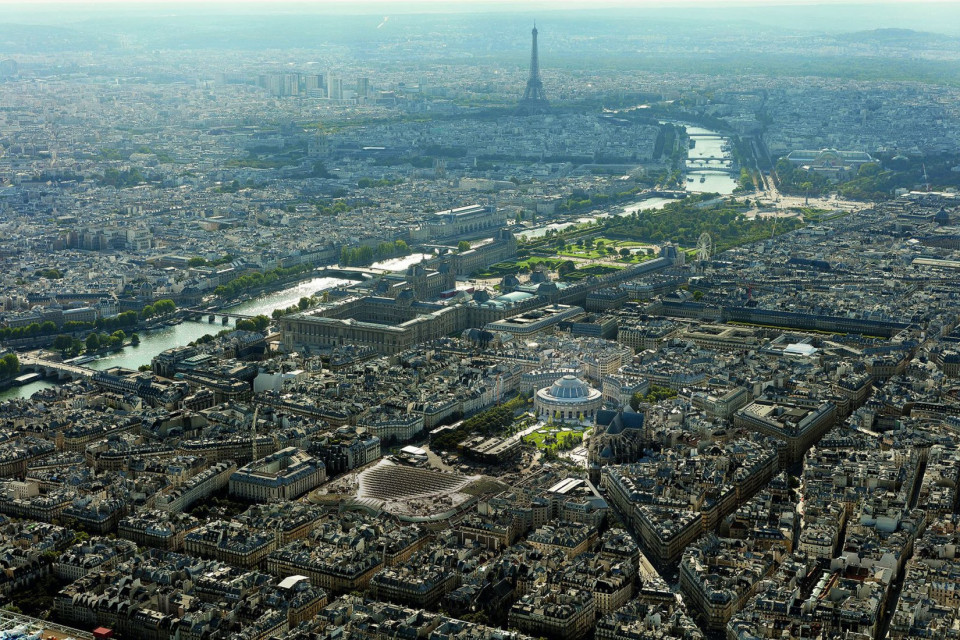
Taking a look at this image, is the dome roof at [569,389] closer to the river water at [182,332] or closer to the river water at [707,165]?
the river water at [182,332]

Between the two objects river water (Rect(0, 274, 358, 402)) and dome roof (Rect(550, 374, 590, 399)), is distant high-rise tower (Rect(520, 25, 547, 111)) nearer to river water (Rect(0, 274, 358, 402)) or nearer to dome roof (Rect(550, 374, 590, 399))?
river water (Rect(0, 274, 358, 402))

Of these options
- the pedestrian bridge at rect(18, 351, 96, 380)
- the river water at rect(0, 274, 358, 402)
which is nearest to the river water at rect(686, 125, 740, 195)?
the river water at rect(0, 274, 358, 402)

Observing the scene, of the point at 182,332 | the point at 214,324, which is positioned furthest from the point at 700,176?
the point at 182,332

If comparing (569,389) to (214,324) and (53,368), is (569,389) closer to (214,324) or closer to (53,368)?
(53,368)

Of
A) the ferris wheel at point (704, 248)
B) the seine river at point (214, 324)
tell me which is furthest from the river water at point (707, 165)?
the ferris wheel at point (704, 248)

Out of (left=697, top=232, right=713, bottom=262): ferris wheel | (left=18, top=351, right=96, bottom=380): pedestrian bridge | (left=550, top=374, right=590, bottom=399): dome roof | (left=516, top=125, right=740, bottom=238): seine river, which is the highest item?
(left=550, top=374, right=590, bottom=399): dome roof

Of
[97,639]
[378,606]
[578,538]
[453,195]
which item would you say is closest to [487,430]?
[578,538]

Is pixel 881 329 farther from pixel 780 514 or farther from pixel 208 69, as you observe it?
pixel 208 69
